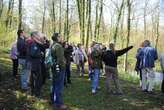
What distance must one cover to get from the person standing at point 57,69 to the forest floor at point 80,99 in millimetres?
334

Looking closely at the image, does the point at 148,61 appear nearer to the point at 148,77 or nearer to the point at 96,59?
the point at 148,77

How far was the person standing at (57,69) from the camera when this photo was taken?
12.2m

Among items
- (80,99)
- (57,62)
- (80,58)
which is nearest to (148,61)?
(80,99)

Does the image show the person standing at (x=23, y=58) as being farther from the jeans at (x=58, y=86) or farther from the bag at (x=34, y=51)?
the jeans at (x=58, y=86)

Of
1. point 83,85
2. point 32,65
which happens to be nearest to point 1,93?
point 32,65

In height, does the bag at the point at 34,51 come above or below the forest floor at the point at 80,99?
above

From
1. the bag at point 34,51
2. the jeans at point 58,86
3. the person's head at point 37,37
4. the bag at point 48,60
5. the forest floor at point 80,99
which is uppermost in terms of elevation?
the person's head at point 37,37

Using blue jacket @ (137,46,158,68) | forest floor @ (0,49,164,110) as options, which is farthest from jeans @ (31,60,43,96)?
blue jacket @ (137,46,158,68)

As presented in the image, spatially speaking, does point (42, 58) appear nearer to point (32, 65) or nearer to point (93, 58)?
point (32, 65)

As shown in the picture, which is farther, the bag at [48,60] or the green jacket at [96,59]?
the green jacket at [96,59]

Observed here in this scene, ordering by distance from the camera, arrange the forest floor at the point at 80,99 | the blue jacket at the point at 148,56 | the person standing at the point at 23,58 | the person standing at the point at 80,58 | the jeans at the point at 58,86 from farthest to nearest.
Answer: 1. the person standing at the point at 80,58
2. the blue jacket at the point at 148,56
3. the person standing at the point at 23,58
4. the forest floor at the point at 80,99
5. the jeans at the point at 58,86

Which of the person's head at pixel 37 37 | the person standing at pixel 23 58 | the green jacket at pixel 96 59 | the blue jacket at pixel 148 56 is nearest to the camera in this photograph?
the person's head at pixel 37 37

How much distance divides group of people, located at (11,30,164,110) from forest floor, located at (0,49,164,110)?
409mm

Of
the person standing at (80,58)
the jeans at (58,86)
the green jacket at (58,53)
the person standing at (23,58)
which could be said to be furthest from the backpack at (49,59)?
the person standing at (80,58)
